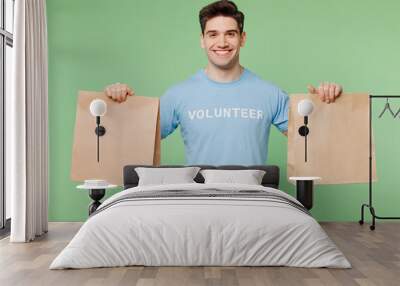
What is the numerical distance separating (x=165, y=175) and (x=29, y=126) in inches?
50.7

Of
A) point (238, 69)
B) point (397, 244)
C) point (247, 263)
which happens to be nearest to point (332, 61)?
point (238, 69)

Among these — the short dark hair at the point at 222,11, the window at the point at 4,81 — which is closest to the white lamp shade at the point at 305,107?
the short dark hair at the point at 222,11

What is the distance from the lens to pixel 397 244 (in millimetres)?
4711

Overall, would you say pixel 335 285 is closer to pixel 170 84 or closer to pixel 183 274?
pixel 183 274

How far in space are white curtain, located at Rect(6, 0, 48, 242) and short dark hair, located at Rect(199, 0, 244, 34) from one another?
160cm

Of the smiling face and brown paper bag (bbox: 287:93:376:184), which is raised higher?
the smiling face

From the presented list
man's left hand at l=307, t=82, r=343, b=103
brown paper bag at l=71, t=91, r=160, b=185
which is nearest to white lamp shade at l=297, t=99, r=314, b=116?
man's left hand at l=307, t=82, r=343, b=103

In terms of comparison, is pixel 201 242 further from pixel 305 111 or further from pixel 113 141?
pixel 305 111

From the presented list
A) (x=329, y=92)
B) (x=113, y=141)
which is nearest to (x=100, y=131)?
(x=113, y=141)

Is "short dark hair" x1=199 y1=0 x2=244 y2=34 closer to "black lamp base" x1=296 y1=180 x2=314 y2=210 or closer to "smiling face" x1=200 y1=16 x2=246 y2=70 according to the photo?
"smiling face" x1=200 y1=16 x2=246 y2=70

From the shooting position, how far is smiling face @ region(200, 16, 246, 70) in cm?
555

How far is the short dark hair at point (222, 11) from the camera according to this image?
5.61 meters

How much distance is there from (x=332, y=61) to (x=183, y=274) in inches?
138

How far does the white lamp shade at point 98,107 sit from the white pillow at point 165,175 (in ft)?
2.07
